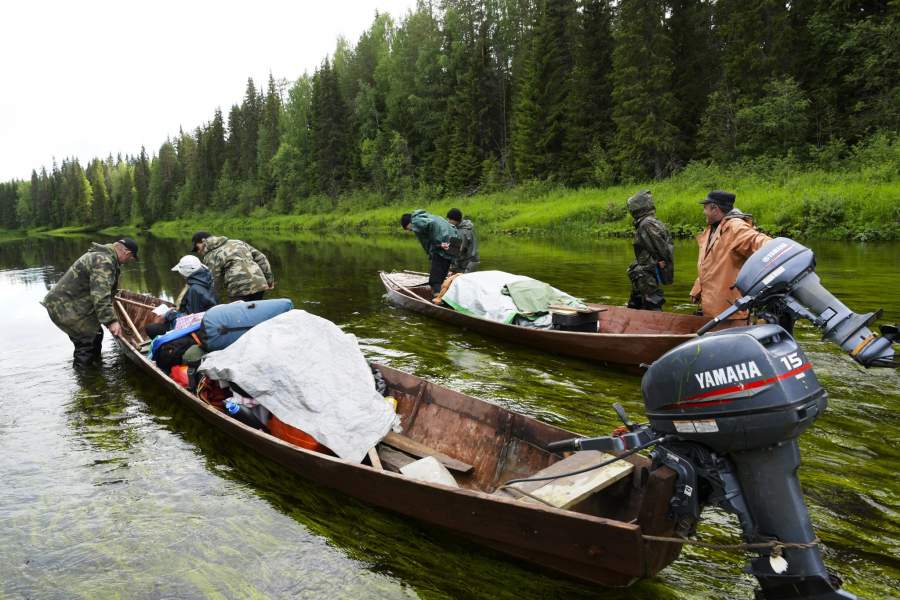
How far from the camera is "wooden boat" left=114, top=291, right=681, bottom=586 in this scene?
2879mm

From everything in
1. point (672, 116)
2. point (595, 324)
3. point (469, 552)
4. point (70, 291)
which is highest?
point (672, 116)

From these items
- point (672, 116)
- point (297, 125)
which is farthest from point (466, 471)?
point (297, 125)

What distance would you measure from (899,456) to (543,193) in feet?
104

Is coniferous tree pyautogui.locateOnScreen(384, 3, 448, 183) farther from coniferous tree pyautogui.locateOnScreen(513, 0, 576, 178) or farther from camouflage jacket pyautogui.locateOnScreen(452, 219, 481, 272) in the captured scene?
camouflage jacket pyautogui.locateOnScreen(452, 219, 481, 272)

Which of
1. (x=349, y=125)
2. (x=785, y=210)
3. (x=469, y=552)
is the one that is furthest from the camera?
(x=349, y=125)

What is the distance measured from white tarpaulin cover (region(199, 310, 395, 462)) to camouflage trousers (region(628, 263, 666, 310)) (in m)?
5.03

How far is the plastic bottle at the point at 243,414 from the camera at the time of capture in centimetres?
526

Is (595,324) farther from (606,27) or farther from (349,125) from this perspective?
(349,125)

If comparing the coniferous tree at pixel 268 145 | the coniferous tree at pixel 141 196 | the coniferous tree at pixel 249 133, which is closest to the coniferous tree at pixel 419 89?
the coniferous tree at pixel 268 145

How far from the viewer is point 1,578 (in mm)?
3883

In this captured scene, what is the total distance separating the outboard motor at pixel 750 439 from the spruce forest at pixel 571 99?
72.2 ft

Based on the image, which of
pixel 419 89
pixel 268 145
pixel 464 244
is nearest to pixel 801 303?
pixel 464 244

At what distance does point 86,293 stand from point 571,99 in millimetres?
32707

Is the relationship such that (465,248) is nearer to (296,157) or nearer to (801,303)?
(801,303)
